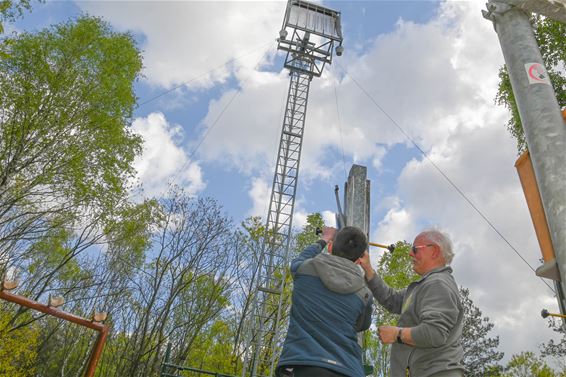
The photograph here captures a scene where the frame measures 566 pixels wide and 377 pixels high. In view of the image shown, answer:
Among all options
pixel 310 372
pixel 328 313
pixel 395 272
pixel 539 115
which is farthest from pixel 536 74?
pixel 395 272

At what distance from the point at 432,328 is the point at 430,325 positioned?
16mm

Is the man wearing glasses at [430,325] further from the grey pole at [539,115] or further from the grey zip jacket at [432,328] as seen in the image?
the grey pole at [539,115]

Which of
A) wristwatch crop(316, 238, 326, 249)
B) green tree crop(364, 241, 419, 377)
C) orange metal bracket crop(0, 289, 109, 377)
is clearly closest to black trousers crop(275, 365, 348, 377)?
wristwatch crop(316, 238, 326, 249)

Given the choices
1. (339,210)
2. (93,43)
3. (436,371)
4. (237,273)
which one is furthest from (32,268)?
(436,371)

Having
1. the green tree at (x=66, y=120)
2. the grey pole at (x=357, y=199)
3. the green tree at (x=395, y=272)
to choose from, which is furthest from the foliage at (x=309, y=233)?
the grey pole at (x=357, y=199)

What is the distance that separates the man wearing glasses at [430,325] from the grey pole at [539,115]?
50 centimetres

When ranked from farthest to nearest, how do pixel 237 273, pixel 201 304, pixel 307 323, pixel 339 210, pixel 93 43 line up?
pixel 237 273 → pixel 201 304 → pixel 93 43 → pixel 339 210 → pixel 307 323

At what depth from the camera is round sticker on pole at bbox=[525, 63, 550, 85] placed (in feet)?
6.84

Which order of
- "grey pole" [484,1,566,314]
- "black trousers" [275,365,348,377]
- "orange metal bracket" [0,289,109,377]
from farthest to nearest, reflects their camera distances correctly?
"orange metal bracket" [0,289,109,377], "black trousers" [275,365,348,377], "grey pole" [484,1,566,314]

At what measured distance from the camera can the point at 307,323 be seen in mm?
2145

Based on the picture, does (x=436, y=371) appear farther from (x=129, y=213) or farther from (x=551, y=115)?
(x=129, y=213)

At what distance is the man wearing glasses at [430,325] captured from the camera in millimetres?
2006

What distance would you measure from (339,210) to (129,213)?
12127 millimetres

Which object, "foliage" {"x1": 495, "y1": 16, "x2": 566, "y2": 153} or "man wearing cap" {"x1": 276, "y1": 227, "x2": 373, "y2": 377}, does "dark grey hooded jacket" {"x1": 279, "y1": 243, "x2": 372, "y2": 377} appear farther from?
"foliage" {"x1": 495, "y1": 16, "x2": 566, "y2": 153}
